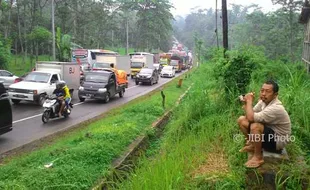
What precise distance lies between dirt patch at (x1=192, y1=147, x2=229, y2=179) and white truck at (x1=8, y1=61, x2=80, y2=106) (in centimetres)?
1153

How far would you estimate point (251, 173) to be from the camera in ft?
15.3

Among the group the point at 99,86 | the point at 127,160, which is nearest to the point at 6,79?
the point at 99,86

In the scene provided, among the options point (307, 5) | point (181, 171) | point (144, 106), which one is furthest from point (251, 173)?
point (307, 5)

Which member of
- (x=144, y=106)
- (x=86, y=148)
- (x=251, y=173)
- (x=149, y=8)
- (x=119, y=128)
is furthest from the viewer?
(x=149, y=8)

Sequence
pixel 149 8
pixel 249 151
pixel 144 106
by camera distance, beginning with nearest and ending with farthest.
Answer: pixel 249 151 → pixel 144 106 → pixel 149 8

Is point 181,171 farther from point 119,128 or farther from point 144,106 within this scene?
point 144,106

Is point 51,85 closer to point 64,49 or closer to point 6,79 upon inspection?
point 6,79

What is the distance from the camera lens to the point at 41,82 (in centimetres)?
1673

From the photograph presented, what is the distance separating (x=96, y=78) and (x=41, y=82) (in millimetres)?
3417

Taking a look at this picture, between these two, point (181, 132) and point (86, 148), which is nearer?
point (86, 148)

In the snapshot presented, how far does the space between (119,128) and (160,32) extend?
6771cm

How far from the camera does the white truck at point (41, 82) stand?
51.3 feet

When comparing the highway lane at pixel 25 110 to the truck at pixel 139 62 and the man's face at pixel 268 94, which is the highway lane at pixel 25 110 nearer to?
the man's face at pixel 268 94

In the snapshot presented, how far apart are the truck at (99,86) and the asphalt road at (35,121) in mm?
428
